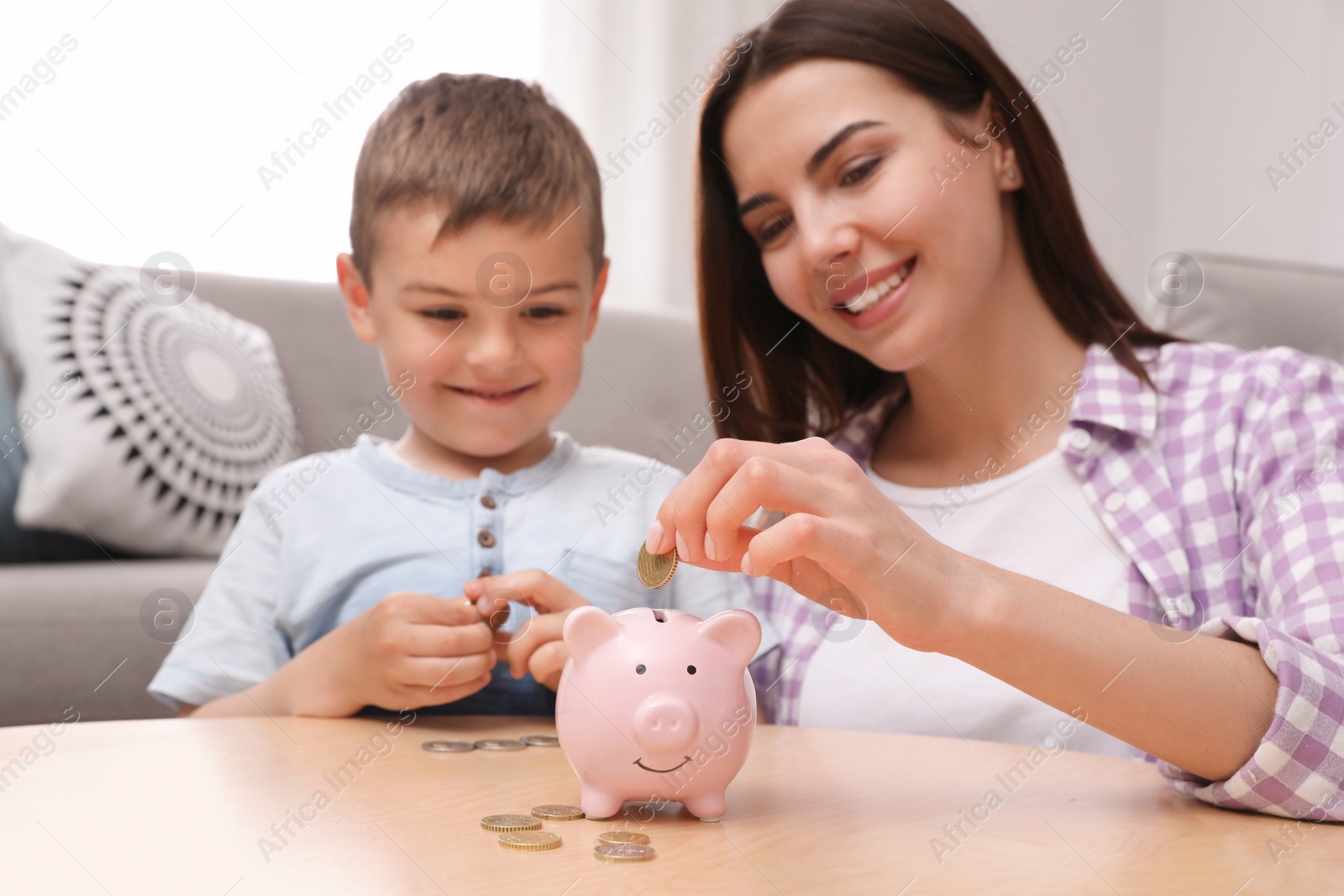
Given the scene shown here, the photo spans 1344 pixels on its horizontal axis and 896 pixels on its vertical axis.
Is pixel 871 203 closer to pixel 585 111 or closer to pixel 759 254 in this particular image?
pixel 759 254

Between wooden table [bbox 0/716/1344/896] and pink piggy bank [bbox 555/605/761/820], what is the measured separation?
0.07ft

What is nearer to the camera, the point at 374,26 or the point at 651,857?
the point at 651,857

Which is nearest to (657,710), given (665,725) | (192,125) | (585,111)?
(665,725)

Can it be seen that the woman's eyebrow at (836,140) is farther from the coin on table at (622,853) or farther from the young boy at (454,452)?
the coin on table at (622,853)

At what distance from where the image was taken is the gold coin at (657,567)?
2.33 feet

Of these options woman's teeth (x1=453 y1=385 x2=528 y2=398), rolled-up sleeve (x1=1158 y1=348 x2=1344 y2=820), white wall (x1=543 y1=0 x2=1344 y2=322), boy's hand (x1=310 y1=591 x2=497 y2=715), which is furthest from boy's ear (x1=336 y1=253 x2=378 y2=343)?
white wall (x1=543 y1=0 x2=1344 y2=322)

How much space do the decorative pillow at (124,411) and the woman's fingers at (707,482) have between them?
1.33m

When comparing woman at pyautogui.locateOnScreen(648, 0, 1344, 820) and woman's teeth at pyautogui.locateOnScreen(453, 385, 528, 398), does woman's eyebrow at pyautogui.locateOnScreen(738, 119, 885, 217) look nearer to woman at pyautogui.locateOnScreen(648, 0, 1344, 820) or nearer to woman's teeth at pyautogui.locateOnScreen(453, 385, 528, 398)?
woman at pyautogui.locateOnScreen(648, 0, 1344, 820)

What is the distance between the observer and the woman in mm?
705

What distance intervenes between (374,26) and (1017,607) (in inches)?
92.3

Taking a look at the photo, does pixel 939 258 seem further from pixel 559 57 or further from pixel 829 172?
pixel 559 57

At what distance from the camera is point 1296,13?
9.71 feet

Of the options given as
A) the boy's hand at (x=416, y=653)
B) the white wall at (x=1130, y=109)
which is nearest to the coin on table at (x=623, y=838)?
the boy's hand at (x=416, y=653)

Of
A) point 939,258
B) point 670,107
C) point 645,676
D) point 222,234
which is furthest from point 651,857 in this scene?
point 670,107
